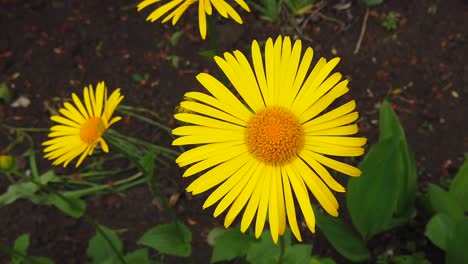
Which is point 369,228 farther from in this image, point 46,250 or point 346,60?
point 46,250

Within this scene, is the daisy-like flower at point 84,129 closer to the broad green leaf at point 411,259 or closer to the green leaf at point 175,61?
the green leaf at point 175,61

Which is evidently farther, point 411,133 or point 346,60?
point 346,60

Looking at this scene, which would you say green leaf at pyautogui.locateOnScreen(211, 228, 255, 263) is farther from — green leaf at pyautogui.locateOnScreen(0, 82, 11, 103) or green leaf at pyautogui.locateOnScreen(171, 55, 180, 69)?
green leaf at pyautogui.locateOnScreen(0, 82, 11, 103)

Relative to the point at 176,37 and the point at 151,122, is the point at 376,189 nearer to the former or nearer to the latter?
the point at 151,122

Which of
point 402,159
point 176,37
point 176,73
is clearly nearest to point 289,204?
point 402,159

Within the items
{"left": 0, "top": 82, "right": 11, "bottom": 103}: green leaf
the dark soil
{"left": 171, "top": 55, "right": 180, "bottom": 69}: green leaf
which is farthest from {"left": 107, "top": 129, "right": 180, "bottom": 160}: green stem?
{"left": 0, "top": 82, "right": 11, "bottom": 103}: green leaf

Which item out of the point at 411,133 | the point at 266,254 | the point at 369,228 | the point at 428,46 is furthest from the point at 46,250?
the point at 428,46
